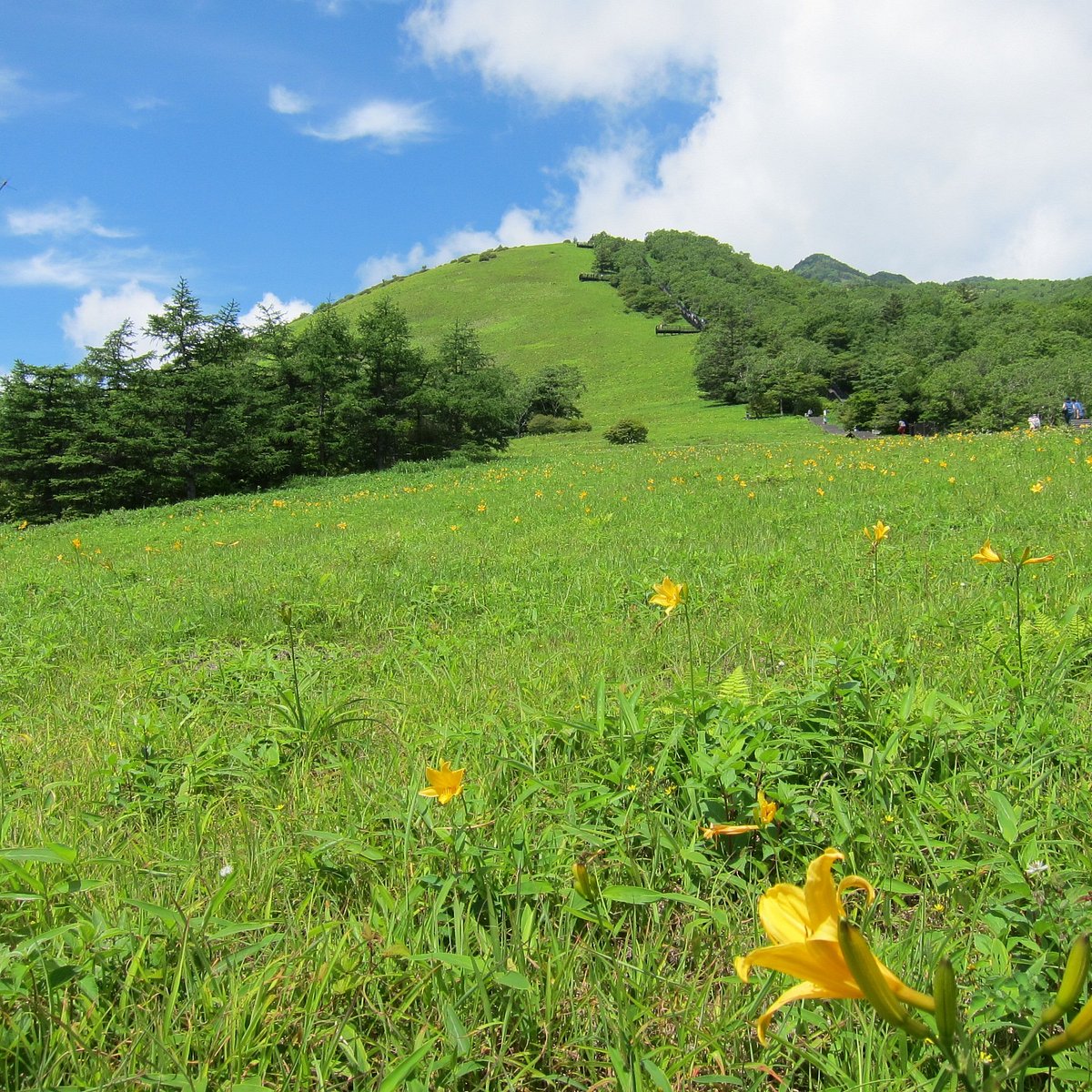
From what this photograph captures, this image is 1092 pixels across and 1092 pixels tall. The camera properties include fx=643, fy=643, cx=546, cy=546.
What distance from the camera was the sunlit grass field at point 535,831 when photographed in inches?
46.9

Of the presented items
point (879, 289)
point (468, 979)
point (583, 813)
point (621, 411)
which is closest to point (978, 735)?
point (583, 813)

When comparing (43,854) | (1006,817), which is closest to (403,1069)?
(43,854)

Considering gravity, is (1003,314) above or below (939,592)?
above

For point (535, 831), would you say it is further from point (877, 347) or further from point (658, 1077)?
point (877, 347)

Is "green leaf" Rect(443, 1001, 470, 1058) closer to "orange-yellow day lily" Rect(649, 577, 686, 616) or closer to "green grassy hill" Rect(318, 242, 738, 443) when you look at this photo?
"orange-yellow day lily" Rect(649, 577, 686, 616)

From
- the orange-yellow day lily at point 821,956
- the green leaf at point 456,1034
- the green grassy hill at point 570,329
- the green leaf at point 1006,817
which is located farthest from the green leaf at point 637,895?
the green grassy hill at point 570,329

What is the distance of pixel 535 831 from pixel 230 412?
811 inches

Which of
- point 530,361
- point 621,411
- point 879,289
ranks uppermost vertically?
point 879,289

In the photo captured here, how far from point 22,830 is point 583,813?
1.58 metres

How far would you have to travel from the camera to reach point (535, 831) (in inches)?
68.5

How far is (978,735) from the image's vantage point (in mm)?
1871

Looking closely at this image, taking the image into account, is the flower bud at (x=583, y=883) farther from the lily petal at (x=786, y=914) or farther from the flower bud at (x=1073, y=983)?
the flower bud at (x=1073, y=983)

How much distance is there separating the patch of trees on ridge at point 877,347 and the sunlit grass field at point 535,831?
126 ft

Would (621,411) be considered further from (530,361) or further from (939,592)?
(939,592)
